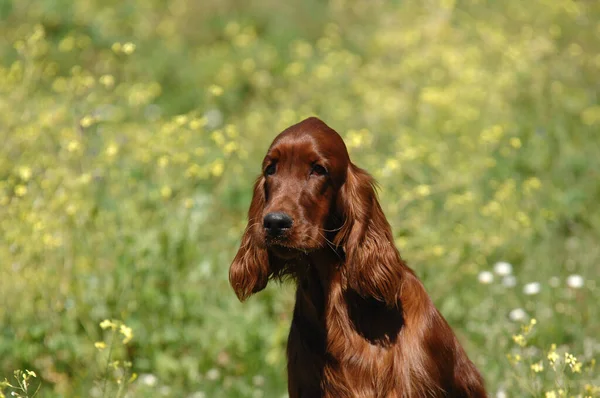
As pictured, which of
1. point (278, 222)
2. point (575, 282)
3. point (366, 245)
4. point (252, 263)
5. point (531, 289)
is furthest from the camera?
point (575, 282)

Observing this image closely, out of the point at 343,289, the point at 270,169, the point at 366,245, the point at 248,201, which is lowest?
the point at 248,201

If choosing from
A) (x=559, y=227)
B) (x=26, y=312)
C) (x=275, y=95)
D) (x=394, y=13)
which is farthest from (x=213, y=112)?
(x=26, y=312)

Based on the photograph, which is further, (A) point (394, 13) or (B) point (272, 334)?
(A) point (394, 13)

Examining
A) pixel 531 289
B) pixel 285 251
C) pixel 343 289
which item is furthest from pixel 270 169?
pixel 531 289

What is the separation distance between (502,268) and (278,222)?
99.8 inches

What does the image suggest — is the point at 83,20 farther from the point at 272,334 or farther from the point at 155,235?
the point at 272,334

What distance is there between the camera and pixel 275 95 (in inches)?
292

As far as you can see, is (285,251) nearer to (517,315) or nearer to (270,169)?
(270,169)

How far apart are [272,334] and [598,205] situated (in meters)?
2.77

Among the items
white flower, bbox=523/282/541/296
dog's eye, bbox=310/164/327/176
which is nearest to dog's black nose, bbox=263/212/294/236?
dog's eye, bbox=310/164/327/176

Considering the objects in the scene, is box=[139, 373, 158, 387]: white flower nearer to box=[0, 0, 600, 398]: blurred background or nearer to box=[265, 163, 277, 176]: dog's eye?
box=[0, 0, 600, 398]: blurred background

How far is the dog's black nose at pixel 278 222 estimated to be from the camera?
103 inches

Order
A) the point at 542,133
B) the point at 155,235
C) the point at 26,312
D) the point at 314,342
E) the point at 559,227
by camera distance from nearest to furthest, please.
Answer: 1. the point at 314,342
2. the point at 26,312
3. the point at 155,235
4. the point at 559,227
5. the point at 542,133

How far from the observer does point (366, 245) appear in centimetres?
282
